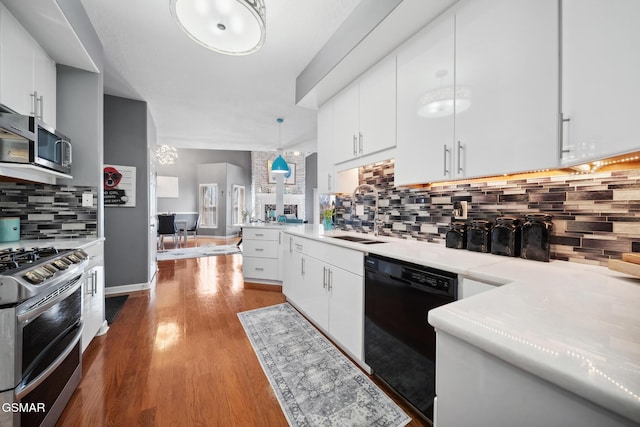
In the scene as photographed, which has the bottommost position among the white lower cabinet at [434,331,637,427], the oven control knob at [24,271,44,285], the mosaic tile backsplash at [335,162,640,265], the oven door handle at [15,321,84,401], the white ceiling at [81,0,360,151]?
the oven door handle at [15,321,84,401]

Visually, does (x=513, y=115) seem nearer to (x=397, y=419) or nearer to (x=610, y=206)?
(x=610, y=206)

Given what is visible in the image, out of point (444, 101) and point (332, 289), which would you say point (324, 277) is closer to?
point (332, 289)

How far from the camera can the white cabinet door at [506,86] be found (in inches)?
44.6

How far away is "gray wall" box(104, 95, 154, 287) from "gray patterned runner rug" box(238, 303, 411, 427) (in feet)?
7.10

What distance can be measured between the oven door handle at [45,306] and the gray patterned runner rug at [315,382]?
1.29 m

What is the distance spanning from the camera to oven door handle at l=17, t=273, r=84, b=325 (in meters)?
1.11

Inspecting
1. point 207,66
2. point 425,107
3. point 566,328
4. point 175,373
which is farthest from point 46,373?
point 207,66

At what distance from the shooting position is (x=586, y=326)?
586 mm

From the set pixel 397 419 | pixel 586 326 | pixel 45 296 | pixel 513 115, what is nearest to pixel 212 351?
pixel 45 296

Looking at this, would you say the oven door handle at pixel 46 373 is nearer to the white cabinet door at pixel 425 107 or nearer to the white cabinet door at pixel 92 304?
the white cabinet door at pixel 92 304

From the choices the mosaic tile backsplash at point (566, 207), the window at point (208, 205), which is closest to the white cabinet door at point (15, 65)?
the mosaic tile backsplash at point (566, 207)

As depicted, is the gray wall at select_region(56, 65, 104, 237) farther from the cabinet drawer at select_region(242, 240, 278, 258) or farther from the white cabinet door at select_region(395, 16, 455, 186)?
the white cabinet door at select_region(395, 16, 455, 186)

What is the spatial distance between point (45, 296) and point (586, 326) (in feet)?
6.79
